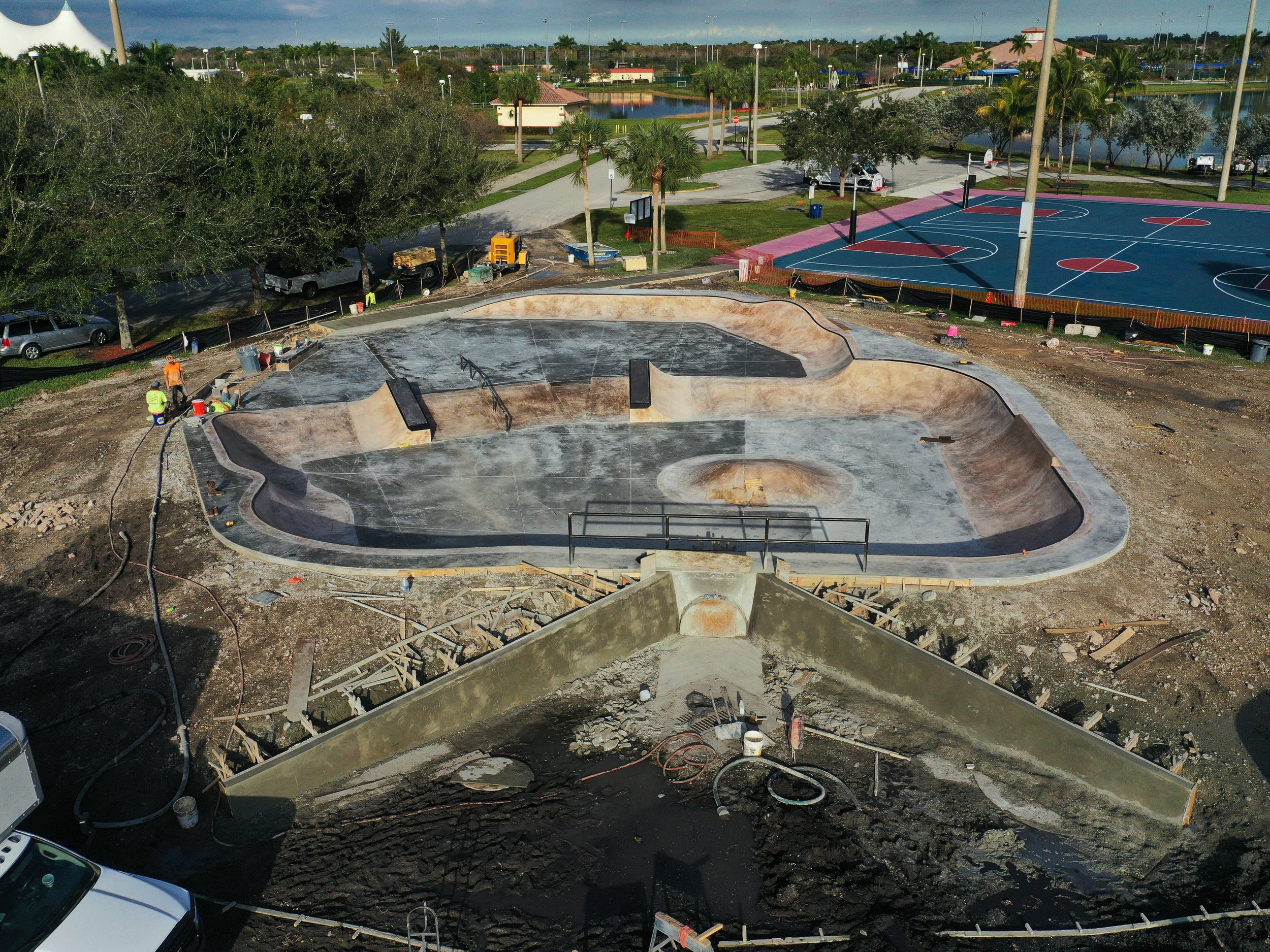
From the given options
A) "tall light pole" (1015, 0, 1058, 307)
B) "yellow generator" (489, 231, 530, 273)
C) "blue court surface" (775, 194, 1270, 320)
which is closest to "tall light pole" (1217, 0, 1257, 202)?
"blue court surface" (775, 194, 1270, 320)

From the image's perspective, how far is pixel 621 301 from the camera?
3684 cm

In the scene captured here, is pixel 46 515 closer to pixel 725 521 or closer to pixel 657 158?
pixel 725 521

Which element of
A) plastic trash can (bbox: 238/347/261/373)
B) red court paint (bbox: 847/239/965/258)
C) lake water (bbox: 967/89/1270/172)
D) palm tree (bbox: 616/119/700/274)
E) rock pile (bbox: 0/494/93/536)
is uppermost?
lake water (bbox: 967/89/1270/172)

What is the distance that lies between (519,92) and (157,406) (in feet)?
202

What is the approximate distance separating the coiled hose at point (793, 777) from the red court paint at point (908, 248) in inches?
1576

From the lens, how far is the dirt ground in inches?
464

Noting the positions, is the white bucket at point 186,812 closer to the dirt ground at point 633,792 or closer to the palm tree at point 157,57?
the dirt ground at point 633,792

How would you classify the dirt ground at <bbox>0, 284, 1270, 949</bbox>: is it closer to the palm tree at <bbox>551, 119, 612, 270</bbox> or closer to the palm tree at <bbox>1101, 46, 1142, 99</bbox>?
the palm tree at <bbox>551, 119, 612, 270</bbox>

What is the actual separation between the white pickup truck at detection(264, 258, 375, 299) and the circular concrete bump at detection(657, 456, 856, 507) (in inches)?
916

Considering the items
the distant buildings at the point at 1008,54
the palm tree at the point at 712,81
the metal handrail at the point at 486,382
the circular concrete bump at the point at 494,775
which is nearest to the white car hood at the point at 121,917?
the circular concrete bump at the point at 494,775

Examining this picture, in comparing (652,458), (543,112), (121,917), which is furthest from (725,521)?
(543,112)

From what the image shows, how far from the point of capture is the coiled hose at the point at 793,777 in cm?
1363

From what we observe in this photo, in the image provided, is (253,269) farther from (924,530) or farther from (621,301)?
(924,530)

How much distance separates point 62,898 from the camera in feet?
32.4
